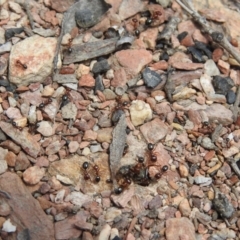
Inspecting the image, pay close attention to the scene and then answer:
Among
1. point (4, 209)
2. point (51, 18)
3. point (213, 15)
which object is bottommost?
point (4, 209)

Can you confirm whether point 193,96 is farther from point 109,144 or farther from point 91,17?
point 91,17

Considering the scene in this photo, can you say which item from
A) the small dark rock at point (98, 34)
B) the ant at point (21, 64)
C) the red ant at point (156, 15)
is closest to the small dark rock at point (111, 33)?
the small dark rock at point (98, 34)

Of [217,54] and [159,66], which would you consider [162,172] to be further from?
[217,54]

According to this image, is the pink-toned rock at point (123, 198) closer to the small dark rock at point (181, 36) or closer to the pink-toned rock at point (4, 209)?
the pink-toned rock at point (4, 209)

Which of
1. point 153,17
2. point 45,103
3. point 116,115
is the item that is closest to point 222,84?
point 153,17

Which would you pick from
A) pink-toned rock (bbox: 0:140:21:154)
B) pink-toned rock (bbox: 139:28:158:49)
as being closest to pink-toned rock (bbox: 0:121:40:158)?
pink-toned rock (bbox: 0:140:21:154)

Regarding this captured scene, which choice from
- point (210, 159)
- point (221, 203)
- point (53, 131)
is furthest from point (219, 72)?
point (53, 131)

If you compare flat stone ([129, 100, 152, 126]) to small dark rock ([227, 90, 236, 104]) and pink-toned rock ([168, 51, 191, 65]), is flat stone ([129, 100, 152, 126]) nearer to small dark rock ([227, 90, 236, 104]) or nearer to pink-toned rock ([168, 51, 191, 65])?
pink-toned rock ([168, 51, 191, 65])
